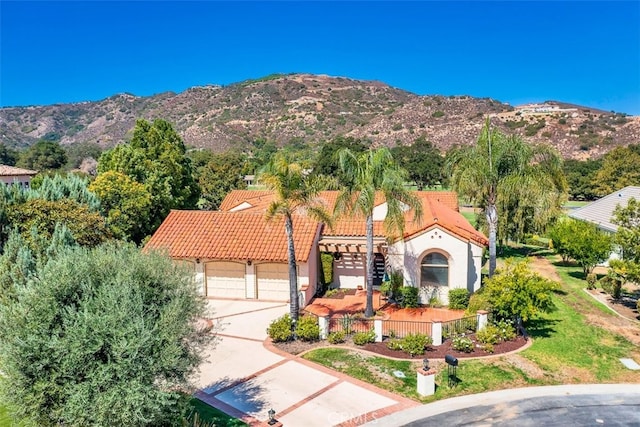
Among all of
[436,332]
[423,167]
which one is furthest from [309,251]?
[423,167]

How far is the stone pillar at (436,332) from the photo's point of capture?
18.5 metres

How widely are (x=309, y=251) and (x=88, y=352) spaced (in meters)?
16.4

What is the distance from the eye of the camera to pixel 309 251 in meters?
25.1

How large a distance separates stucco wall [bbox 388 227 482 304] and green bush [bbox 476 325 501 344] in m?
4.71

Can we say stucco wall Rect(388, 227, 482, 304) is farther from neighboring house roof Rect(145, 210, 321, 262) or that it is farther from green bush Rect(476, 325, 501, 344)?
neighboring house roof Rect(145, 210, 321, 262)

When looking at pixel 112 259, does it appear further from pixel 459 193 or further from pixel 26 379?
pixel 459 193

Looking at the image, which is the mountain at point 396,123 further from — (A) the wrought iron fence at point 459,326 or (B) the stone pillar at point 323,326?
(B) the stone pillar at point 323,326

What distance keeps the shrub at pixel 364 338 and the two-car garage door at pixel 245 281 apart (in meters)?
7.54

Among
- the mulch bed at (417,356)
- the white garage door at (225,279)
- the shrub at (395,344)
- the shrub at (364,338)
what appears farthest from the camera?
the white garage door at (225,279)

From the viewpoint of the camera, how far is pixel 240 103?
19488 cm

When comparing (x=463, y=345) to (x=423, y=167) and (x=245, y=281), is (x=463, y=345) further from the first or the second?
(x=423, y=167)

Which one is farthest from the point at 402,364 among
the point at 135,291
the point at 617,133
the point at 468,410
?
the point at 617,133

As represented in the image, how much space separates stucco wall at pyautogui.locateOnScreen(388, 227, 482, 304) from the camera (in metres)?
23.3

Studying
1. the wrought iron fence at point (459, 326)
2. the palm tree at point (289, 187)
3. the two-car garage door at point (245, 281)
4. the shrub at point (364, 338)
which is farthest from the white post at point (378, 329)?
the two-car garage door at point (245, 281)
